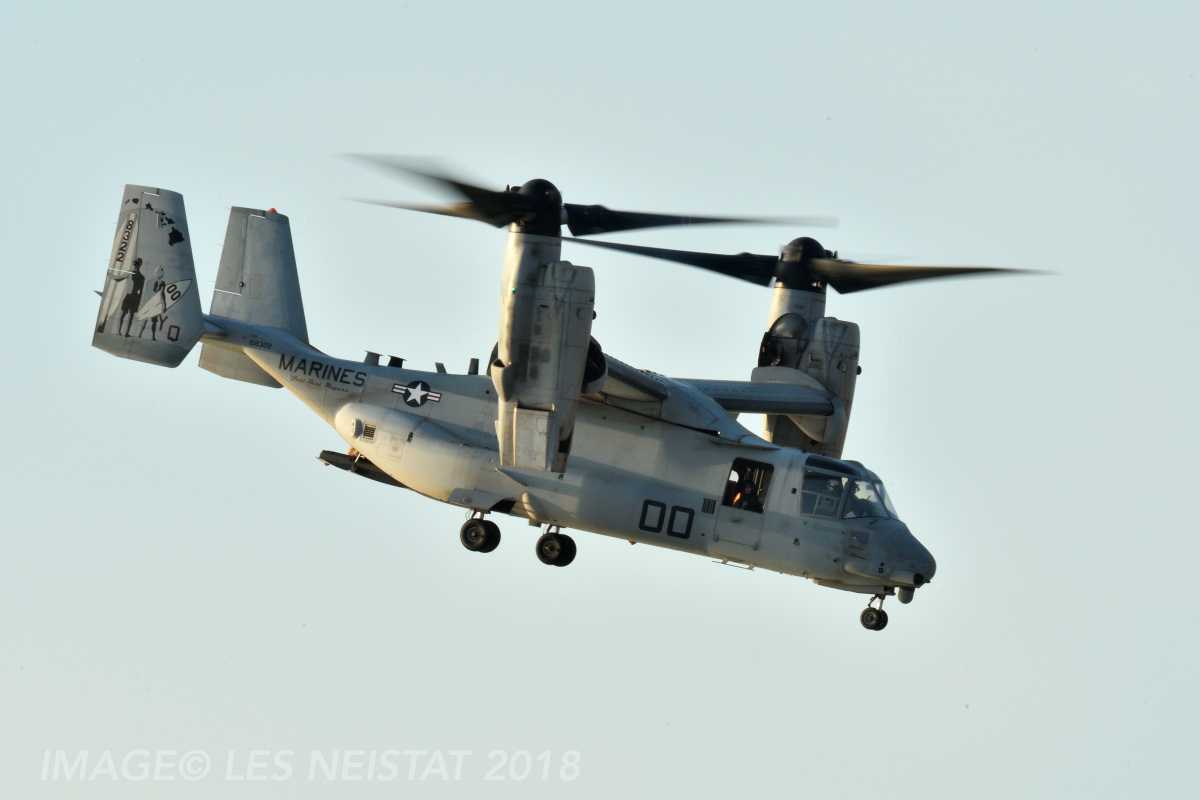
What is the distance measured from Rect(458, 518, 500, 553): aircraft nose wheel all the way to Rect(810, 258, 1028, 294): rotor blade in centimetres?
964

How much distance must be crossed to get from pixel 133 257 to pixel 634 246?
925 centimetres

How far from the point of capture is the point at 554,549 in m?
27.4

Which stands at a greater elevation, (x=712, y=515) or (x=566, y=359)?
(x=566, y=359)

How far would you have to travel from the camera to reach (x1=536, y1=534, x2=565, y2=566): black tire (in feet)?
90.0

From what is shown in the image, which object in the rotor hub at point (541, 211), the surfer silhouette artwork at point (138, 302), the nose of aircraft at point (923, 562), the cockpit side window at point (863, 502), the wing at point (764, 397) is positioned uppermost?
the rotor hub at point (541, 211)

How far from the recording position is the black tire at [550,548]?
27.4 meters

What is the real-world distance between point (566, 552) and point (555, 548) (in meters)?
0.24

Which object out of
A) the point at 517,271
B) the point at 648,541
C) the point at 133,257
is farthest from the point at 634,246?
the point at 133,257

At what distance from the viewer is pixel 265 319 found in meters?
30.6

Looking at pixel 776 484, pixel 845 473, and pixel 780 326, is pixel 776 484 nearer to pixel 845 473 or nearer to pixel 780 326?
pixel 845 473

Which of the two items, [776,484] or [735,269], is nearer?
[776,484]

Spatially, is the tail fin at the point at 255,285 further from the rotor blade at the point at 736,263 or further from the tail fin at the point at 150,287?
the rotor blade at the point at 736,263

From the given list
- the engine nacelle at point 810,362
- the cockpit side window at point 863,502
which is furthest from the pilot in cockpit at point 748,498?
the engine nacelle at point 810,362

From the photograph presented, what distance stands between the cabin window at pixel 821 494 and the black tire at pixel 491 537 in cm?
548
